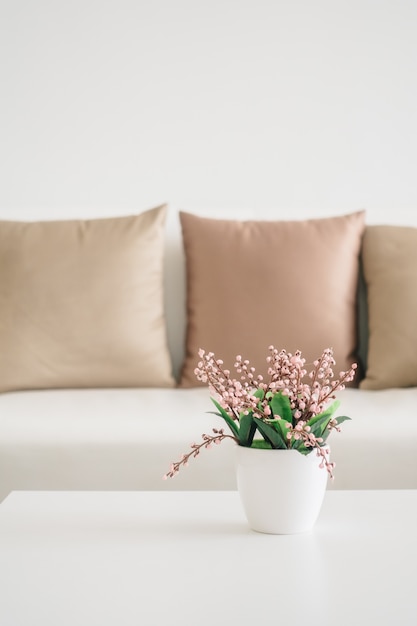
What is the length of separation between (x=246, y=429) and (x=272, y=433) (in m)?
→ 0.05

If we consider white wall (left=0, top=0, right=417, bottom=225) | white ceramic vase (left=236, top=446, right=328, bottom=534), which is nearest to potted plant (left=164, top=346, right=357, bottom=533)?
white ceramic vase (left=236, top=446, right=328, bottom=534)

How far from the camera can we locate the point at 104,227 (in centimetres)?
261

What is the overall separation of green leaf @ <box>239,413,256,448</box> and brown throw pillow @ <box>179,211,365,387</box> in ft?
4.05

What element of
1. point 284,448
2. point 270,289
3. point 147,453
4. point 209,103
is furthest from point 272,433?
point 209,103

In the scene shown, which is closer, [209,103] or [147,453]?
[147,453]

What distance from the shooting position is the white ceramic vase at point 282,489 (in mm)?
1170

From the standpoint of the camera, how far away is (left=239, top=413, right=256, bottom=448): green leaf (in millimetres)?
1198

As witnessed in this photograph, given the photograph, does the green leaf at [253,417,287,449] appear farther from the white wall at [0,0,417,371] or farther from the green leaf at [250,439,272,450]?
the white wall at [0,0,417,371]

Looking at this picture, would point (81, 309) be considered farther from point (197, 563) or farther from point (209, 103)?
point (197, 563)

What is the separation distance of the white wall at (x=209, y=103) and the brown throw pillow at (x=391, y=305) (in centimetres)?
50

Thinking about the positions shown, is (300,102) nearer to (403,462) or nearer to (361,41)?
(361,41)

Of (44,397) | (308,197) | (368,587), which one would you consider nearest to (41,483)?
(44,397)

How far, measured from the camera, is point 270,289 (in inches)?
98.4

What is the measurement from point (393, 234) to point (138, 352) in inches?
35.6
